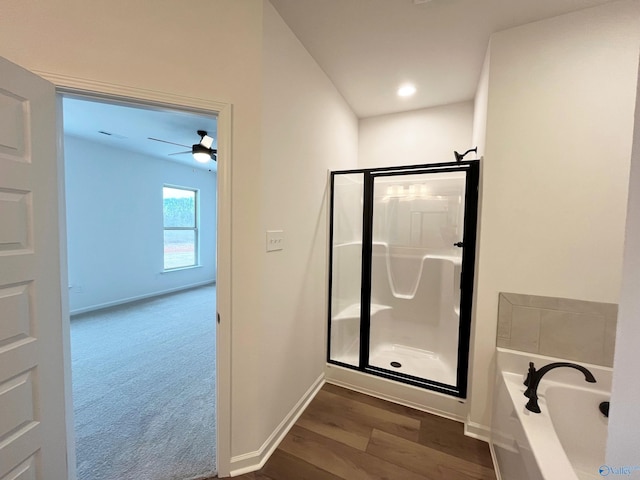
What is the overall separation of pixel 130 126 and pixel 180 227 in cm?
258

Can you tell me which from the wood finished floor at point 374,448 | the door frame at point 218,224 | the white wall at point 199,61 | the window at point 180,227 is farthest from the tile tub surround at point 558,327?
the window at point 180,227

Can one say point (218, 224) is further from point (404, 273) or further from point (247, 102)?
point (404, 273)

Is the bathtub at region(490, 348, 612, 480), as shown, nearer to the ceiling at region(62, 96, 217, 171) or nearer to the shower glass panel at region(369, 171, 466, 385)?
the shower glass panel at region(369, 171, 466, 385)

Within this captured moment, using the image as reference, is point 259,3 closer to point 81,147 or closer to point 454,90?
point 454,90

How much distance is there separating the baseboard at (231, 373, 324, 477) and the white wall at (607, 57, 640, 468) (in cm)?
163

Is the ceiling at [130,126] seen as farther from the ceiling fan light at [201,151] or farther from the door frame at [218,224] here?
the door frame at [218,224]

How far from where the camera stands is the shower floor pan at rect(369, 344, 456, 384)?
2232 millimetres

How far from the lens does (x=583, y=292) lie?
149 centimetres

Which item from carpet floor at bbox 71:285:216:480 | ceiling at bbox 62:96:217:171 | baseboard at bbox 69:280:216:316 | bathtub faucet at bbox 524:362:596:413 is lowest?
carpet floor at bbox 71:285:216:480

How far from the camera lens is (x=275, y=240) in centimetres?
161

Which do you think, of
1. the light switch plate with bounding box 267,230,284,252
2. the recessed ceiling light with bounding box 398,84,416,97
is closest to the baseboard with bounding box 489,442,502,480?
the light switch plate with bounding box 267,230,284,252

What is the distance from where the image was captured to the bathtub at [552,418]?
1209mm

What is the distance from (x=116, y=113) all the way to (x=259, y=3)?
8.01 feet

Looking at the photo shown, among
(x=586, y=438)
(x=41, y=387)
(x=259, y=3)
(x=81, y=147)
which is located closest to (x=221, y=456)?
(x=41, y=387)
